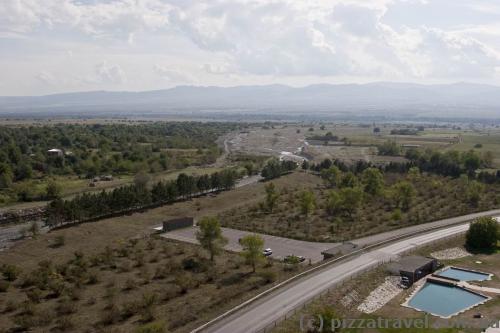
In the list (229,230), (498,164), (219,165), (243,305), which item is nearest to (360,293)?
(243,305)

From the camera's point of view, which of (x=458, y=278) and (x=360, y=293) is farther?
(x=458, y=278)

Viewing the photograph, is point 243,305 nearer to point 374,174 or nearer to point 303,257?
point 303,257

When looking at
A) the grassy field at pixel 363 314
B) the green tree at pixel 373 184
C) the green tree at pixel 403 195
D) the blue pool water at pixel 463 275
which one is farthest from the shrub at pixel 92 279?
the green tree at pixel 373 184

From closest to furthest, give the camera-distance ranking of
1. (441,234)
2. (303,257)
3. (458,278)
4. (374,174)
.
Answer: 1. (458,278)
2. (303,257)
3. (441,234)
4. (374,174)

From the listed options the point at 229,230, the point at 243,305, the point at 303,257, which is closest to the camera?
the point at 243,305

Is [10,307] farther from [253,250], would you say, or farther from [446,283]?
[446,283]

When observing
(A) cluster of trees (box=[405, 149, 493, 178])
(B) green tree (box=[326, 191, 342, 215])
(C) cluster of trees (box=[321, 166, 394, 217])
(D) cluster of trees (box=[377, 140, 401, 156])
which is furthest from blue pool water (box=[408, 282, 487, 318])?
(D) cluster of trees (box=[377, 140, 401, 156])
